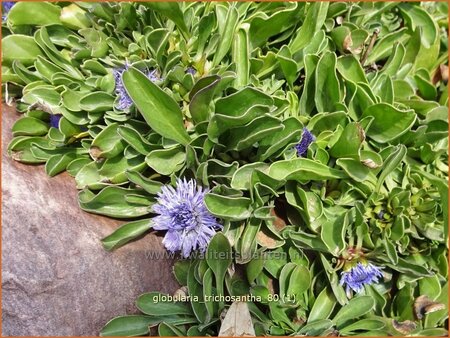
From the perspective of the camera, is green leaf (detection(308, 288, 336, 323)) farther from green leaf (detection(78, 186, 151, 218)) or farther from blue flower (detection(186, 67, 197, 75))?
blue flower (detection(186, 67, 197, 75))

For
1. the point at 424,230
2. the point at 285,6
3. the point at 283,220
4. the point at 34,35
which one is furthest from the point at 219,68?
the point at 424,230

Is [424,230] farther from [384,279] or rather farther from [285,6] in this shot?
[285,6]

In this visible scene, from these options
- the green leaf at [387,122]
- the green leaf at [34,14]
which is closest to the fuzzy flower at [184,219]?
the green leaf at [387,122]

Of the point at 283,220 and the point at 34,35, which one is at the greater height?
the point at 34,35

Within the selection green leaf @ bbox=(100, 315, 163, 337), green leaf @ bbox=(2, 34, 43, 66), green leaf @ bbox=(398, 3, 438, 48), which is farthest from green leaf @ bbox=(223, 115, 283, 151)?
green leaf @ bbox=(398, 3, 438, 48)

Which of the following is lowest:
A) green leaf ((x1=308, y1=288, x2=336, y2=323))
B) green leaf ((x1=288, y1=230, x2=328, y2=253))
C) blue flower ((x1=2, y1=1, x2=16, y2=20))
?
green leaf ((x1=308, y1=288, x2=336, y2=323))

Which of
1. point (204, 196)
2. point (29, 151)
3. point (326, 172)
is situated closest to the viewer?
point (204, 196)
